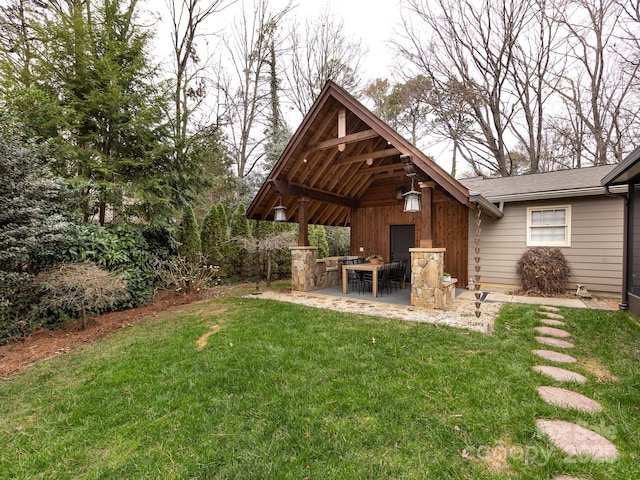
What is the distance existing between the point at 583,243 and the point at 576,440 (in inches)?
275

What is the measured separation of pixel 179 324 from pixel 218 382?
258 cm

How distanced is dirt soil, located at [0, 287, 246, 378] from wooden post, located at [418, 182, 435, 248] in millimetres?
5942

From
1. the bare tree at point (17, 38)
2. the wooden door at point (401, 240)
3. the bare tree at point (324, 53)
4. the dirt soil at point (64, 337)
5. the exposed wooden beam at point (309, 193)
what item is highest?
the bare tree at point (324, 53)

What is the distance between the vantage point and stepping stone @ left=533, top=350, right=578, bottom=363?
10.7 feet

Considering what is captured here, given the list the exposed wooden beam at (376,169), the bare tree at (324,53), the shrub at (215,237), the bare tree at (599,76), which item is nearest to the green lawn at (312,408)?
the exposed wooden beam at (376,169)

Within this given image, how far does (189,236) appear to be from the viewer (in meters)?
8.68

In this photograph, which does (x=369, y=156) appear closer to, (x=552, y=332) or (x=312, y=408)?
(x=552, y=332)

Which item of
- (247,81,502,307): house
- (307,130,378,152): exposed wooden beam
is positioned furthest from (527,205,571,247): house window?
(307,130,378,152): exposed wooden beam

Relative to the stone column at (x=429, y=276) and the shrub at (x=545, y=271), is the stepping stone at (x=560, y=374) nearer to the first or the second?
the stone column at (x=429, y=276)

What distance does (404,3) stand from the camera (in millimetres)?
12477

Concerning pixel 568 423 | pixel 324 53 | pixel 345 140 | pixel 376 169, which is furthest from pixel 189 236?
pixel 324 53

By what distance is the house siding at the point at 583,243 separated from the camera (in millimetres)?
6551

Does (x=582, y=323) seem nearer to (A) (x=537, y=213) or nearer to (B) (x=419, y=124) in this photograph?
(A) (x=537, y=213)

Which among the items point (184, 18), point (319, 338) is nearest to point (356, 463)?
point (319, 338)
